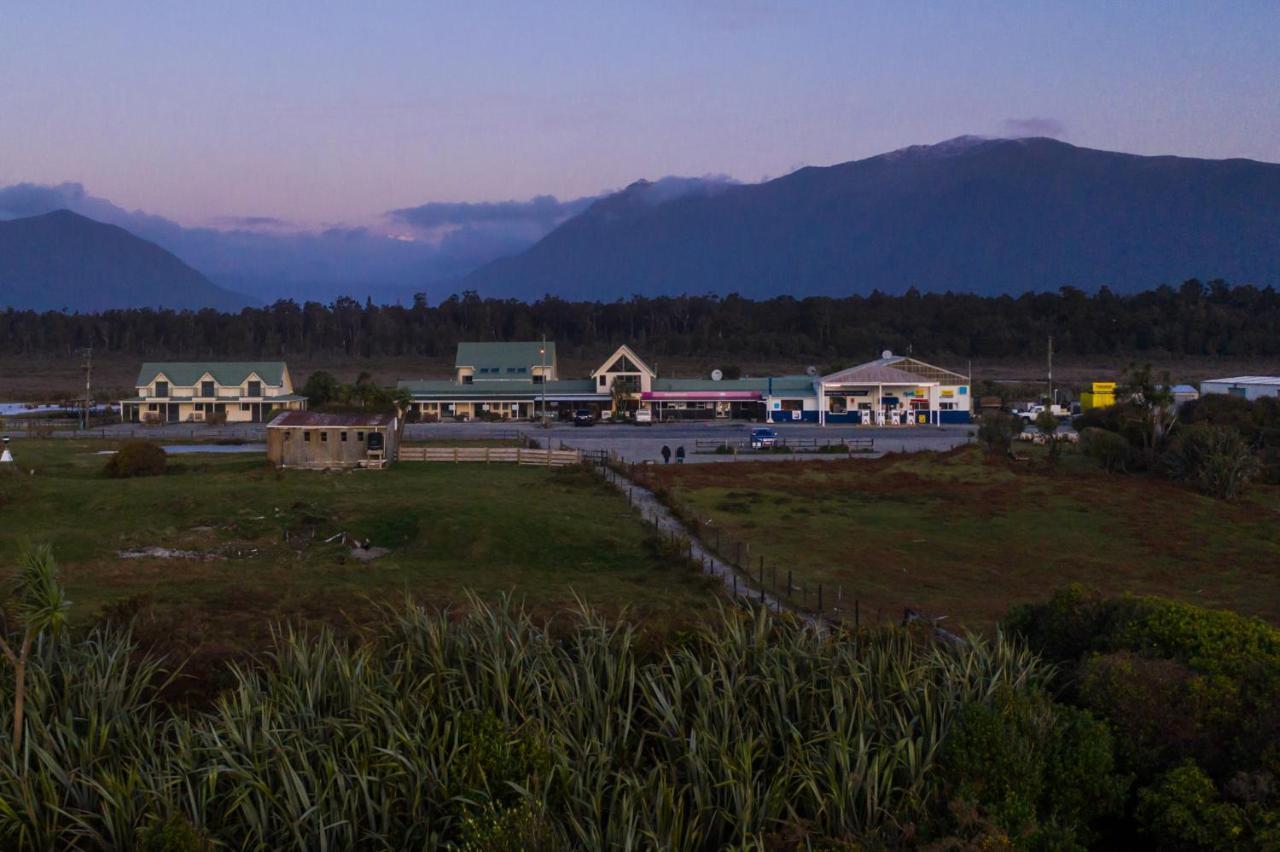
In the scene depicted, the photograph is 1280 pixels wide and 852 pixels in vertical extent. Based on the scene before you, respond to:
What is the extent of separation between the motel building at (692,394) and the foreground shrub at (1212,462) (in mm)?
28082

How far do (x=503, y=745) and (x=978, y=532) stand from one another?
23989 mm

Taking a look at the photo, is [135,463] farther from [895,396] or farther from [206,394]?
[895,396]

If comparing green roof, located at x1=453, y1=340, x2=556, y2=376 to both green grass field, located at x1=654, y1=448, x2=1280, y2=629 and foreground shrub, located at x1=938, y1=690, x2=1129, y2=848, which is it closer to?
green grass field, located at x1=654, y1=448, x2=1280, y2=629

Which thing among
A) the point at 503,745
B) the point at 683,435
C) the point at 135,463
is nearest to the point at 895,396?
the point at 683,435

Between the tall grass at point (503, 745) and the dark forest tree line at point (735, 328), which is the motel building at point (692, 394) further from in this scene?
the tall grass at point (503, 745)

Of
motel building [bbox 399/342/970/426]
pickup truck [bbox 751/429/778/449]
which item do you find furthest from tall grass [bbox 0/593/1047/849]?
motel building [bbox 399/342/970/426]

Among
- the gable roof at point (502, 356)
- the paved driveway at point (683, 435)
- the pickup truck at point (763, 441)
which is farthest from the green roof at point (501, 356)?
the pickup truck at point (763, 441)

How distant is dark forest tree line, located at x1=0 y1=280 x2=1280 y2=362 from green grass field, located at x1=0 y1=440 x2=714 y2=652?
88654 mm

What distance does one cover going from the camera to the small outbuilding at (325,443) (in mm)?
41312

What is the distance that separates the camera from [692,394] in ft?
250

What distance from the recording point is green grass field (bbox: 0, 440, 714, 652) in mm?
18500

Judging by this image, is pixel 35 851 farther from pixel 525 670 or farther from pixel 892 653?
pixel 892 653

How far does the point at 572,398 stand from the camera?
7631 cm

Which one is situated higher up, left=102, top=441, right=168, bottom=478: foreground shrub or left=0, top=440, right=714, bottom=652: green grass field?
left=102, top=441, right=168, bottom=478: foreground shrub
